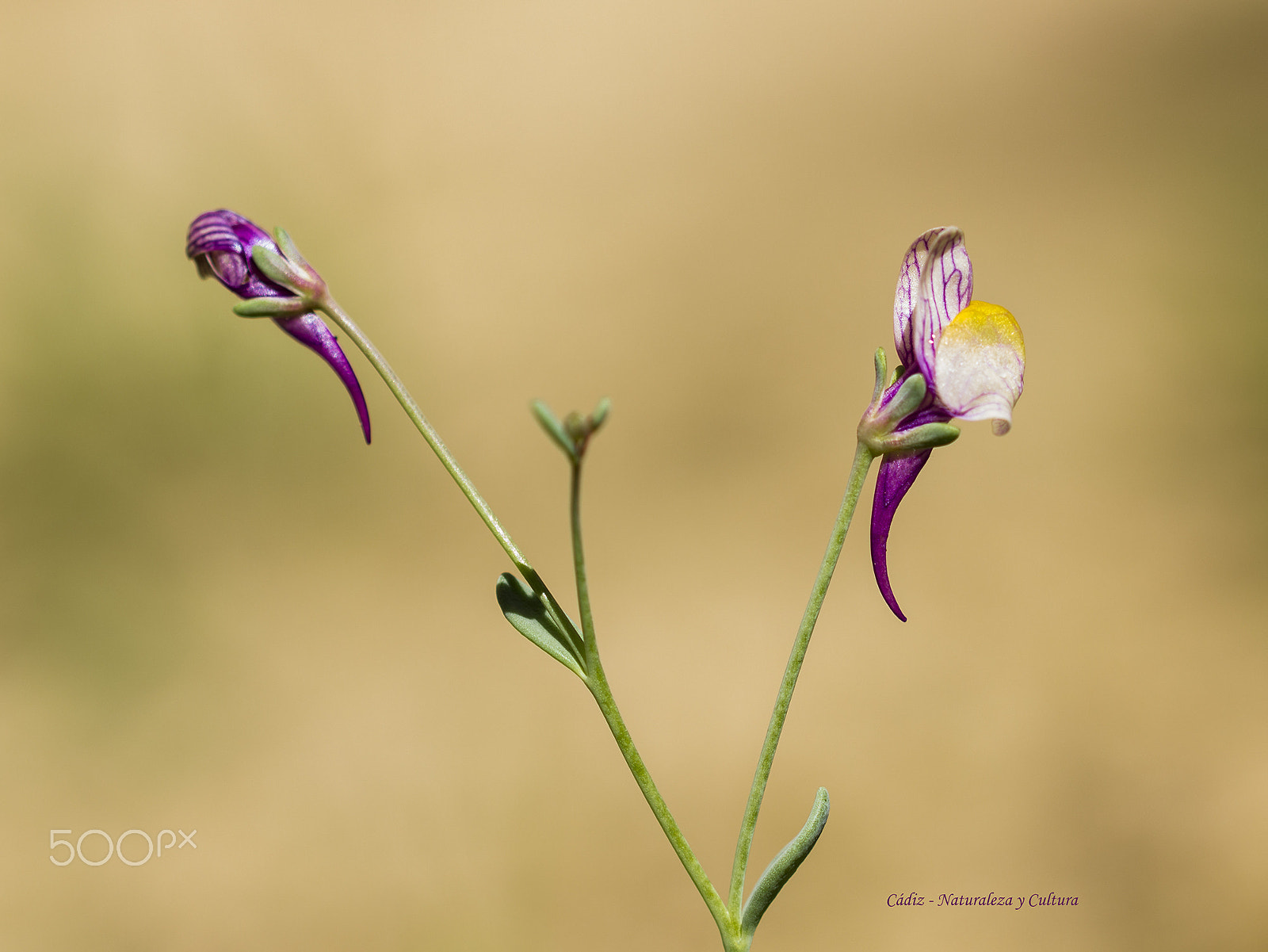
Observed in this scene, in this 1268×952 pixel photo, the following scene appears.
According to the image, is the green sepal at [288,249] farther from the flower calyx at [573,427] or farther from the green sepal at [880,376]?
the green sepal at [880,376]

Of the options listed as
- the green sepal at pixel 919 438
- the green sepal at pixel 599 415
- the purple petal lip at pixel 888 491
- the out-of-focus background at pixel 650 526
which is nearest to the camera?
the green sepal at pixel 599 415

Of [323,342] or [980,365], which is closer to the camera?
[980,365]

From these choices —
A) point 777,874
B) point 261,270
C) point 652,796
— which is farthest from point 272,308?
point 777,874

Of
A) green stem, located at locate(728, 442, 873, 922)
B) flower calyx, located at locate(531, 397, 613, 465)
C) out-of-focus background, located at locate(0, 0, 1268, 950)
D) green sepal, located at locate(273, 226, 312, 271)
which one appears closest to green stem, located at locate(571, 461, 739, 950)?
green stem, located at locate(728, 442, 873, 922)

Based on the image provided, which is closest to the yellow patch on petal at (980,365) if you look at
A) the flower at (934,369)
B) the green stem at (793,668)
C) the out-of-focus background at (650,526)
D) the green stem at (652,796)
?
the flower at (934,369)

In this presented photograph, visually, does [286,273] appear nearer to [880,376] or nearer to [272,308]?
[272,308]
